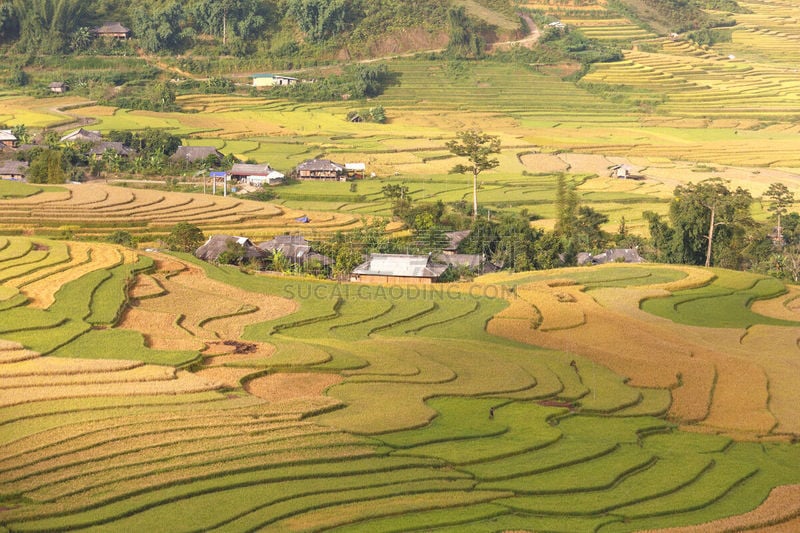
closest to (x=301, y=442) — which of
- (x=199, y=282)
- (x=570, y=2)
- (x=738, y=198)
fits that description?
(x=199, y=282)

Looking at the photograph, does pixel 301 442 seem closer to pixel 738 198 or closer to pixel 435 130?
pixel 738 198

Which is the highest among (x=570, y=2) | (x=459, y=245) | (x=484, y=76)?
(x=570, y=2)

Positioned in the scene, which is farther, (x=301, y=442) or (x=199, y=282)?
(x=199, y=282)

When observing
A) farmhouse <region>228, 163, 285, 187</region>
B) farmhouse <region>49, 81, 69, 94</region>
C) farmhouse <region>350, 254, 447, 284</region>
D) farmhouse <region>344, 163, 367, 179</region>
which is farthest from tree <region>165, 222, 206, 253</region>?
farmhouse <region>49, 81, 69, 94</region>

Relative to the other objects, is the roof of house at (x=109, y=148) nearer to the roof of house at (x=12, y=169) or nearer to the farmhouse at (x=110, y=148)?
the farmhouse at (x=110, y=148)

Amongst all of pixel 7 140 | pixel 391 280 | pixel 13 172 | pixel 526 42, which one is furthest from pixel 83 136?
pixel 526 42

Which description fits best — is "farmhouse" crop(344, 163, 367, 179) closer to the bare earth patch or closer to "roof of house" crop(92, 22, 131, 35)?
the bare earth patch

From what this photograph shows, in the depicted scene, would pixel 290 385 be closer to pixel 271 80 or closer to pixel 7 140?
pixel 7 140
